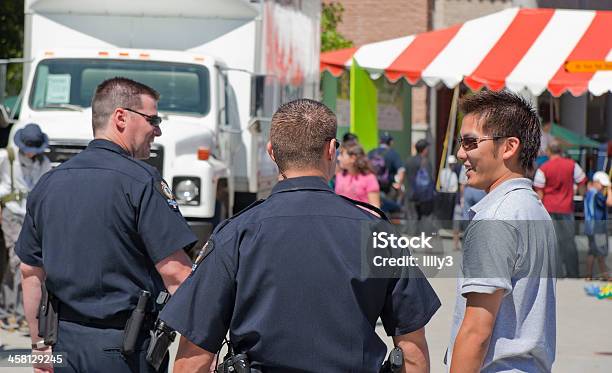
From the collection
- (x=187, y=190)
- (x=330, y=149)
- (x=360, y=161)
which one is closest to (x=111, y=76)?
(x=187, y=190)

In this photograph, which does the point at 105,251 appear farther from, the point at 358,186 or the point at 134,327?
the point at 358,186

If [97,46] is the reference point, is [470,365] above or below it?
below

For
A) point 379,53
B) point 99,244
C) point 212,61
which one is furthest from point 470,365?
point 379,53

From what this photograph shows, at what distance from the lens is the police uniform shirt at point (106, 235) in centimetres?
441

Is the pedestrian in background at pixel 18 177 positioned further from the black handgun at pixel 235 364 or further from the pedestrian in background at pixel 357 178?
the black handgun at pixel 235 364

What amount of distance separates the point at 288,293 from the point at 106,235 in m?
1.39

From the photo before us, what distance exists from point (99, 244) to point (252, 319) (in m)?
1.35

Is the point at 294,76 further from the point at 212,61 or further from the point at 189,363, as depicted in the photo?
the point at 189,363

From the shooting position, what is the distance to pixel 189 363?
10.8ft

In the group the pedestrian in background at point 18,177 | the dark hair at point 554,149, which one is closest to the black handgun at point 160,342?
the pedestrian in background at point 18,177

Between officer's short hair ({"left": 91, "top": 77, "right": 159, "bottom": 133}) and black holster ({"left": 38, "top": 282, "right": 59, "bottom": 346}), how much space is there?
2.35 ft

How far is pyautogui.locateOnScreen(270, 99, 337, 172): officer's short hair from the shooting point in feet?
11.0

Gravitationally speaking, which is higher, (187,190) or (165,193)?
(165,193)

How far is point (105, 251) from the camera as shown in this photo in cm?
441
